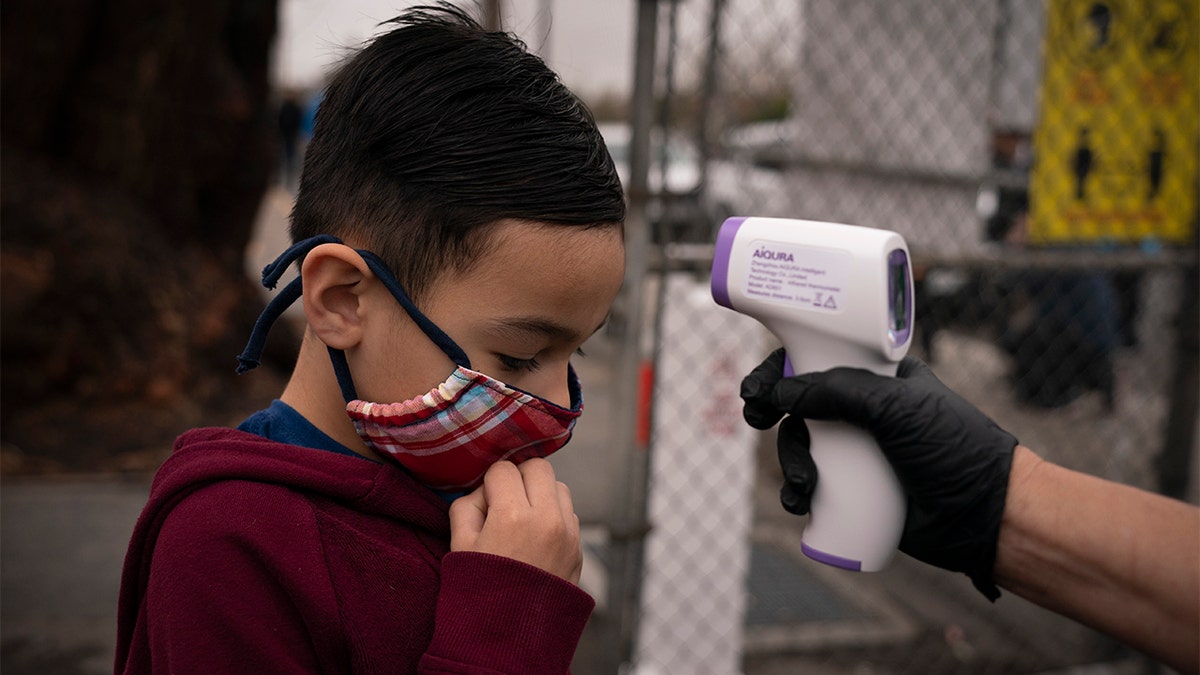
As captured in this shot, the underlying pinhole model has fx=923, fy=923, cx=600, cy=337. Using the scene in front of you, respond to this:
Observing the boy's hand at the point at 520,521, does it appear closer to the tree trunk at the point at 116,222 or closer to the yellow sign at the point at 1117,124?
the yellow sign at the point at 1117,124

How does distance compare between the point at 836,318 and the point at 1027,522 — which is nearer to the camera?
the point at 836,318

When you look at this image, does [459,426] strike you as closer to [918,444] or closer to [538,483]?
[538,483]

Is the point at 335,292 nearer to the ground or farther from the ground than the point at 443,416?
farther from the ground

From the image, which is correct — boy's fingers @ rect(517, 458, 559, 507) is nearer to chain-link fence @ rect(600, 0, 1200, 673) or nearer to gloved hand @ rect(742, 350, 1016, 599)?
gloved hand @ rect(742, 350, 1016, 599)

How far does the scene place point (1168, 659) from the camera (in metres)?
1.47

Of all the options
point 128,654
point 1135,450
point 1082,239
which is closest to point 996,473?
point 128,654

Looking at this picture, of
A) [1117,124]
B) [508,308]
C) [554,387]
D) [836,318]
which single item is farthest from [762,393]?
[1117,124]

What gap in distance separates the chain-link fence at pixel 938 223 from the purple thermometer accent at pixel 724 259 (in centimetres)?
108

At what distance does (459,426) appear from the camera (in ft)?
3.83

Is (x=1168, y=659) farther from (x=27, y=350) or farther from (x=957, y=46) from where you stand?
(x=27, y=350)

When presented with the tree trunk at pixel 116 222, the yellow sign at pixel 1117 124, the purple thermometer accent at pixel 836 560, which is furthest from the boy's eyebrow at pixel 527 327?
the tree trunk at pixel 116 222

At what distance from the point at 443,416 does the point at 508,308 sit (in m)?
0.16

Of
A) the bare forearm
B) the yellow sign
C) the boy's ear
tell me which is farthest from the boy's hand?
the yellow sign

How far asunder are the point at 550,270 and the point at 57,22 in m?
4.90
